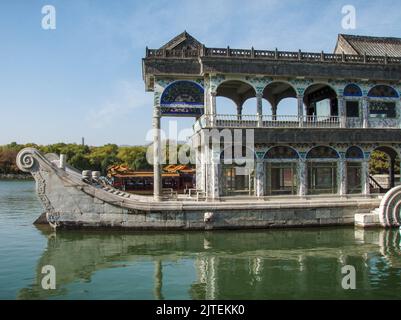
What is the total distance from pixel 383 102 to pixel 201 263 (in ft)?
Answer: 45.1

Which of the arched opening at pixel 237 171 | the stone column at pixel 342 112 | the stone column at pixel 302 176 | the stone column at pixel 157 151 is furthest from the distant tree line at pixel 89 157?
the stone column at pixel 342 112

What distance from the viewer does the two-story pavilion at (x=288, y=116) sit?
736 inches

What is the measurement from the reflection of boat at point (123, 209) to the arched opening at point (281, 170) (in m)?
1.94

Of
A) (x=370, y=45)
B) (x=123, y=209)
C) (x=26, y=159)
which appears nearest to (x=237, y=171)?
(x=123, y=209)

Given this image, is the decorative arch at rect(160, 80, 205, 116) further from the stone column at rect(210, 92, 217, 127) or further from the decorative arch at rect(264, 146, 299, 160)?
the decorative arch at rect(264, 146, 299, 160)

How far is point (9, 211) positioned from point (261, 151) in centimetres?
1644

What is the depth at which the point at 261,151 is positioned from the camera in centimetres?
1914

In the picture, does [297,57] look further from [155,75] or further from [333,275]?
[333,275]

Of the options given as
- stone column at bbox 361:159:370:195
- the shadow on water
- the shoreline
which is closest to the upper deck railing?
stone column at bbox 361:159:370:195

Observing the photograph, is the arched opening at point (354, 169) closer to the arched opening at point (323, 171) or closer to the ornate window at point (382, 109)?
the arched opening at point (323, 171)

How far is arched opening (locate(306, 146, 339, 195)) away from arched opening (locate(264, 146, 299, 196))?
866 mm

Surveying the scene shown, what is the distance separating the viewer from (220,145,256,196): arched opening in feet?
61.8

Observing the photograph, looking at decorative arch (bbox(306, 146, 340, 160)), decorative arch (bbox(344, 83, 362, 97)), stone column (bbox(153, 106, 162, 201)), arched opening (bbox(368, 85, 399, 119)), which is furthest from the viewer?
arched opening (bbox(368, 85, 399, 119))
